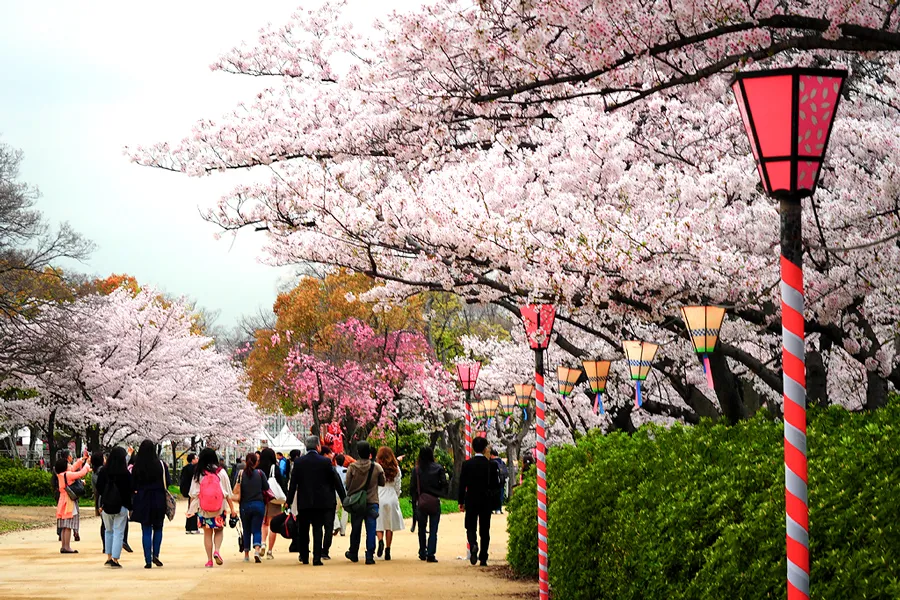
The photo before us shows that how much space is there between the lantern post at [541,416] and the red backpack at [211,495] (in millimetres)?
5360

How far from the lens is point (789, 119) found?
17.2ft

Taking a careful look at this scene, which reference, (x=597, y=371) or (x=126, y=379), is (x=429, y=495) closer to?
(x=597, y=371)

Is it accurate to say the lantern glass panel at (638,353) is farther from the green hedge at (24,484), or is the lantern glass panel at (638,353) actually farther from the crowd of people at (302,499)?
the green hedge at (24,484)

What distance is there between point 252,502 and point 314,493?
1242mm

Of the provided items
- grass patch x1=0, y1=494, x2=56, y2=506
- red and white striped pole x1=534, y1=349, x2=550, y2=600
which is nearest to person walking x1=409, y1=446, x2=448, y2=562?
red and white striped pole x1=534, y1=349, x2=550, y2=600

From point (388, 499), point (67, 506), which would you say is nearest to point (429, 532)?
point (388, 499)

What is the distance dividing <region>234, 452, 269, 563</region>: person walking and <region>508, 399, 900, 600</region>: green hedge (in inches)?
262

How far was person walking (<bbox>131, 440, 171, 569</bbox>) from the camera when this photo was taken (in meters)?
15.6

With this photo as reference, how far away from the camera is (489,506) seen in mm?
16078

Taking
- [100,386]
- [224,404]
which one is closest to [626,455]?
[100,386]

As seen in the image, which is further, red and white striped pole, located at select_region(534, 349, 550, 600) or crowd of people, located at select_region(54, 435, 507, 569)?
crowd of people, located at select_region(54, 435, 507, 569)

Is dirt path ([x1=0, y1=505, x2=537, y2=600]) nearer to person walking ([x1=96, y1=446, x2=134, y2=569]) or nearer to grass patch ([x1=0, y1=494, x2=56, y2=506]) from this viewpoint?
person walking ([x1=96, y1=446, x2=134, y2=569])

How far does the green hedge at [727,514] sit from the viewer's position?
4.94 meters

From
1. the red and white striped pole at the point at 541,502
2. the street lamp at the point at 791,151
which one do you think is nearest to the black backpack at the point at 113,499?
the red and white striped pole at the point at 541,502
